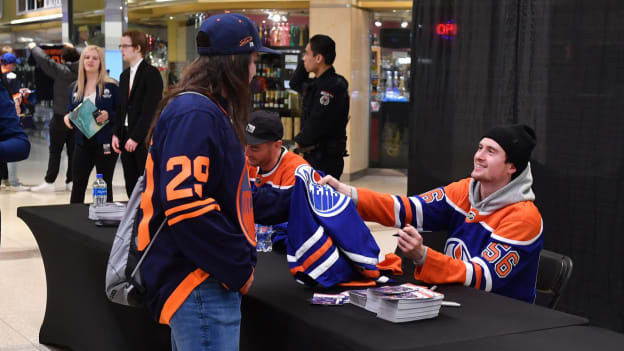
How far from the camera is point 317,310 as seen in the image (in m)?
2.17

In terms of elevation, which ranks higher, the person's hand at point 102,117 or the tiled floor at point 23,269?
the person's hand at point 102,117

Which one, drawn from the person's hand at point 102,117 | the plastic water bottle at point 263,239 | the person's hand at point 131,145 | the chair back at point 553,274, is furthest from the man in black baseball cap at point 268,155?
the person's hand at point 102,117

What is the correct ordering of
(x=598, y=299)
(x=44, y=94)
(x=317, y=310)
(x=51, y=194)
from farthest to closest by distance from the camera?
(x=44, y=94)
(x=51, y=194)
(x=598, y=299)
(x=317, y=310)

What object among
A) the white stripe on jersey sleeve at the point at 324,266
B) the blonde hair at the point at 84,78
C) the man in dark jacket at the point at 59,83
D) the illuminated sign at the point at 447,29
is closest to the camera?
the white stripe on jersey sleeve at the point at 324,266

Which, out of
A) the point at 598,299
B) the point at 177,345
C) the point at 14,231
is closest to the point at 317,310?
the point at 177,345

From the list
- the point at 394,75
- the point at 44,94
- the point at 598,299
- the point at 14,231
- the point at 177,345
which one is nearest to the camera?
the point at 177,345

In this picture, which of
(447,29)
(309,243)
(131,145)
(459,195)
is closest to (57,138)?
(131,145)

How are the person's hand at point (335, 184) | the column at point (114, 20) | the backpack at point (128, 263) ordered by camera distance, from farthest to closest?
the column at point (114, 20) → the person's hand at point (335, 184) → the backpack at point (128, 263)

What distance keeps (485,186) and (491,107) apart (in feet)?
5.57

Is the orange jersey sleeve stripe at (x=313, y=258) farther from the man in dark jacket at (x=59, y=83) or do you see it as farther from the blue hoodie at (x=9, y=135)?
the man in dark jacket at (x=59, y=83)

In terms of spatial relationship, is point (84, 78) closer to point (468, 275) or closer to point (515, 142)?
point (515, 142)

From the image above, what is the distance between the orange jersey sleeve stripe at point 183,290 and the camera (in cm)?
189

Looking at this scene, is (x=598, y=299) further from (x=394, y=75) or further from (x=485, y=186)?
(x=394, y=75)

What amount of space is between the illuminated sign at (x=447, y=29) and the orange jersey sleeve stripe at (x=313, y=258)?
2.57m
